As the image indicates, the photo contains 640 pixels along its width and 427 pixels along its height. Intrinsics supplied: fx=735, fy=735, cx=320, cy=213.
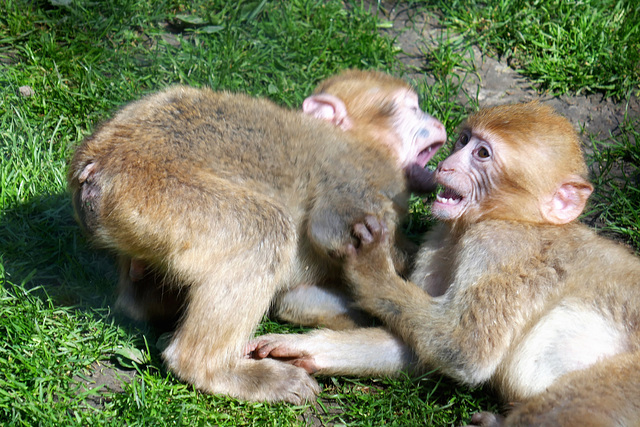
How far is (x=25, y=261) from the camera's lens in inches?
189

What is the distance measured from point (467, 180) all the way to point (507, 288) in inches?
29.9

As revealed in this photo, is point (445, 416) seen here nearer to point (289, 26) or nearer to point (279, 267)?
point (279, 267)

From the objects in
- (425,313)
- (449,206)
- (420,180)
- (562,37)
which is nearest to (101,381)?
(425,313)

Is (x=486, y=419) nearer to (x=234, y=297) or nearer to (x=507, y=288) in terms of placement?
(x=507, y=288)

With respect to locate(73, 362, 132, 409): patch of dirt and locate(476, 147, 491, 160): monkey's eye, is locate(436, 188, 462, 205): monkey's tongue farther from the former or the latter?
locate(73, 362, 132, 409): patch of dirt

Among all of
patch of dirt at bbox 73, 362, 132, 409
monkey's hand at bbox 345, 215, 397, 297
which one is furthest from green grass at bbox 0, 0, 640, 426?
monkey's hand at bbox 345, 215, 397, 297

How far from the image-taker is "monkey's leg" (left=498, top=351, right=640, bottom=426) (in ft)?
11.5

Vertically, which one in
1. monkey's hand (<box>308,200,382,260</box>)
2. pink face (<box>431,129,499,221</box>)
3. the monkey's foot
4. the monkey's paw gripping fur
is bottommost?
the monkey's paw gripping fur

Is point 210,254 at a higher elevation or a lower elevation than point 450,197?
lower

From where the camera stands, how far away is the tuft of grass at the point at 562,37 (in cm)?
648

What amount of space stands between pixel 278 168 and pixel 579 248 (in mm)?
1837

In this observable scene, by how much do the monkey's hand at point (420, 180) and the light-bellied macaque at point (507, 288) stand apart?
303mm

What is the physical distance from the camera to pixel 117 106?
19.4 ft

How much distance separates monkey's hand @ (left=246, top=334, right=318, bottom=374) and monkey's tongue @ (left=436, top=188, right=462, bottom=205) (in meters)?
1.21
